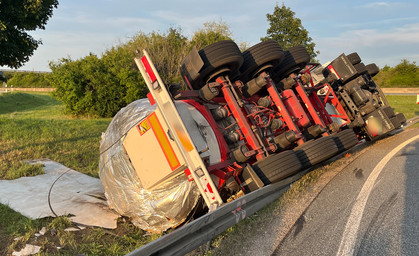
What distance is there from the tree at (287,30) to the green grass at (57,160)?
1685 centimetres

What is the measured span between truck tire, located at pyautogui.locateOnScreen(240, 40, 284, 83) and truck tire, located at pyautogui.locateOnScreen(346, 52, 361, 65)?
11.0 feet

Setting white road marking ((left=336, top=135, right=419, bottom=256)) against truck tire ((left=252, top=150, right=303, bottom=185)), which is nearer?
white road marking ((left=336, top=135, right=419, bottom=256))

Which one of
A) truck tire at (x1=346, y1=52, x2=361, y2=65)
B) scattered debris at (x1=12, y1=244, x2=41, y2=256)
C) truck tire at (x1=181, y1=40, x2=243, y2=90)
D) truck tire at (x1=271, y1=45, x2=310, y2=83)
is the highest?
truck tire at (x1=181, y1=40, x2=243, y2=90)

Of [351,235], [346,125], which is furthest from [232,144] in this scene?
[346,125]

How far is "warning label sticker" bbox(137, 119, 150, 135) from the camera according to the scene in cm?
373

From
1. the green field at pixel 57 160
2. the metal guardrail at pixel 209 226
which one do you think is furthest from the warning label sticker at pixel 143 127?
the metal guardrail at pixel 209 226

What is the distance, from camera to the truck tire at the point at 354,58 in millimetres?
7293

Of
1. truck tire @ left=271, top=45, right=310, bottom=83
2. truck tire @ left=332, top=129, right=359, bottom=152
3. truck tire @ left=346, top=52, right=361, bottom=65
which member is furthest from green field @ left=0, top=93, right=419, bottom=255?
truck tire @ left=346, top=52, right=361, bottom=65

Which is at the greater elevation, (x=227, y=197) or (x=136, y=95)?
(x=136, y=95)

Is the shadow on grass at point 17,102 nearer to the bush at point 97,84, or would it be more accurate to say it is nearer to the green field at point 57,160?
the bush at point 97,84

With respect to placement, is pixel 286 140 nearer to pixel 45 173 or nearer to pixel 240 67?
pixel 240 67

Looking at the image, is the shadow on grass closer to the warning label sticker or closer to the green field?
the green field

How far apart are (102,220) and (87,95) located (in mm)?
11558

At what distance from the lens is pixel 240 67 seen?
490 centimetres
